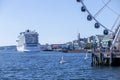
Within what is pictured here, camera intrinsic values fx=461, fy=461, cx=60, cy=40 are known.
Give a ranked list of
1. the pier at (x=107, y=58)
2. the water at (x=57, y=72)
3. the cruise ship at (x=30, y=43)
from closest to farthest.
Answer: the water at (x=57, y=72) < the pier at (x=107, y=58) < the cruise ship at (x=30, y=43)

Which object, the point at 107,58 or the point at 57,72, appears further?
the point at 107,58

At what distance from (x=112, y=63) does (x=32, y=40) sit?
433ft

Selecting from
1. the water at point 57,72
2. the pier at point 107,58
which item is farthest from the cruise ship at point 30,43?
the pier at point 107,58

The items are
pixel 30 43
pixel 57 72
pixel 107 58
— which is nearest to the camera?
pixel 57 72

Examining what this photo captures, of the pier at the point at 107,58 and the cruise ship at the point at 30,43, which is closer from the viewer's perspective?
the pier at the point at 107,58

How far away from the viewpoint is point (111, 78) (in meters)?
48.4

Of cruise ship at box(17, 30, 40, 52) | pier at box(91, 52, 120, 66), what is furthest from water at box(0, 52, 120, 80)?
cruise ship at box(17, 30, 40, 52)

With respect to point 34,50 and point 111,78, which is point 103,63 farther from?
point 34,50

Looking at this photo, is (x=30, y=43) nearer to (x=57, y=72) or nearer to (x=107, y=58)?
(x=107, y=58)

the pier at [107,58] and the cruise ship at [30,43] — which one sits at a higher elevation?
the cruise ship at [30,43]

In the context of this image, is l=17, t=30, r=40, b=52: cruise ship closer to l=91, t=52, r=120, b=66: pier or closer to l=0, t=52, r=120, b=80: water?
Result: l=0, t=52, r=120, b=80: water

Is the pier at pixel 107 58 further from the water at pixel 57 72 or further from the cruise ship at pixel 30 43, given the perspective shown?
the cruise ship at pixel 30 43

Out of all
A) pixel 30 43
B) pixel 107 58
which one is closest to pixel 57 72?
pixel 107 58

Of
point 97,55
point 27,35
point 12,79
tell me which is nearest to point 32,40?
point 27,35
